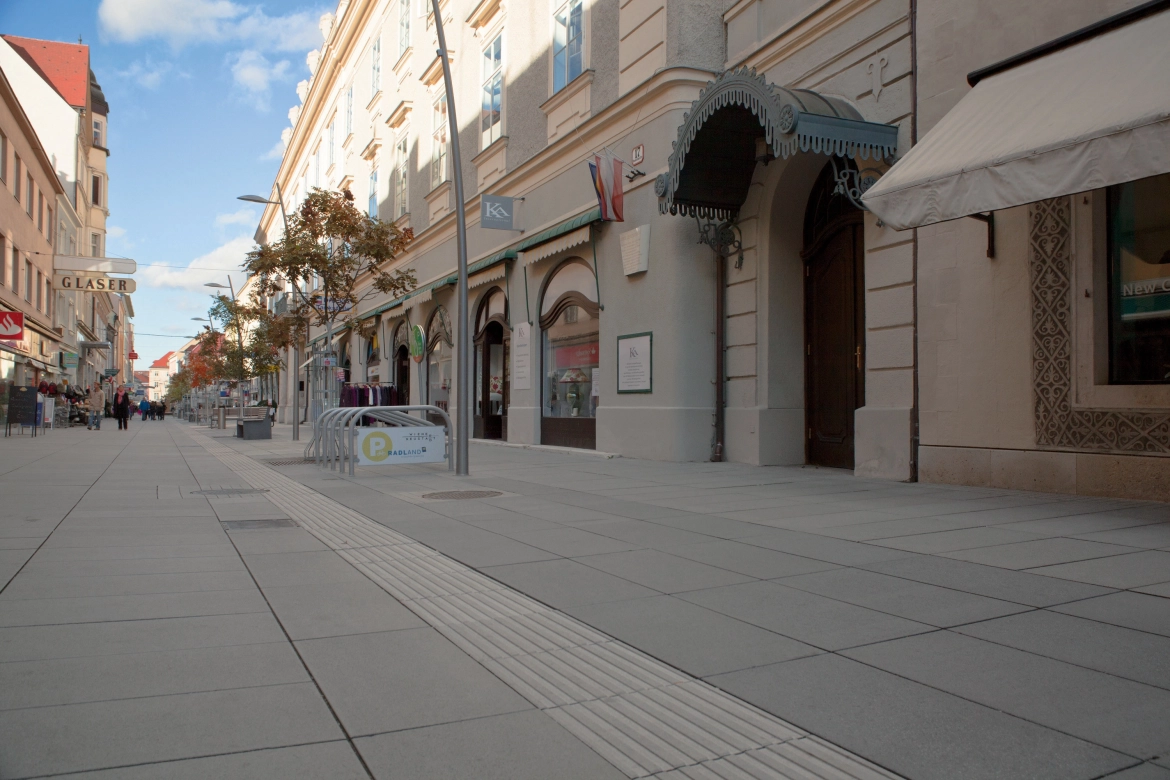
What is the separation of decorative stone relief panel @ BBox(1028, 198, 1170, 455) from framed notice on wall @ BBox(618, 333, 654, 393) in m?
6.31

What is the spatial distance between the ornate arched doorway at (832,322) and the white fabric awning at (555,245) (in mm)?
4217

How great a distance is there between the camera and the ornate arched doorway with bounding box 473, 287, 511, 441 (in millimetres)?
20281

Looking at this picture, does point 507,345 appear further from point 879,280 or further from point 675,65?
point 879,280

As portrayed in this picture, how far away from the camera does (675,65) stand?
13094mm

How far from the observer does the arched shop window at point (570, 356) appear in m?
15.9

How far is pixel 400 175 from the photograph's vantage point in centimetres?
2828

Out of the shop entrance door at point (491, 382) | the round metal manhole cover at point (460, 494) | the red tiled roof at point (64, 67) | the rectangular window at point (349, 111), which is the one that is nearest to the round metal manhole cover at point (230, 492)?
the round metal manhole cover at point (460, 494)

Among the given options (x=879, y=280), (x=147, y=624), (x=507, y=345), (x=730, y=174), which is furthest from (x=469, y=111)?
(x=147, y=624)

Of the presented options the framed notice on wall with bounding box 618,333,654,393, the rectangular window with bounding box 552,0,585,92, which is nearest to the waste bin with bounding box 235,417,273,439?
the rectangular window with bounding box 552,0,585,92

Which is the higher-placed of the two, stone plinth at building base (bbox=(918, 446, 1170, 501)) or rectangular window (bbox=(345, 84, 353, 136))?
rectangular window (bbox=(345, 84, 353, 136))

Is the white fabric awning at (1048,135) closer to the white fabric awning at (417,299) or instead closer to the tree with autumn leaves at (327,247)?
the tree with autumn leaves at (327,247)

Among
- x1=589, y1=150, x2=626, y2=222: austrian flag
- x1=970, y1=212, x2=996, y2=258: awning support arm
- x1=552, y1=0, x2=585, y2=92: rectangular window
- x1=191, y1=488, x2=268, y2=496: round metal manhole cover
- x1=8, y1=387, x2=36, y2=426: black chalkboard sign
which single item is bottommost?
x1=191, y1=488, x2=268, y2=496: round metal manhole cover

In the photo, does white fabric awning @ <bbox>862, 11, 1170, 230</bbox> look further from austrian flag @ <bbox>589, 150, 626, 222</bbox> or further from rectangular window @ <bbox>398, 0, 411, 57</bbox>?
rectangular window @ <bbox>398, 0, 411, 57</bbox>

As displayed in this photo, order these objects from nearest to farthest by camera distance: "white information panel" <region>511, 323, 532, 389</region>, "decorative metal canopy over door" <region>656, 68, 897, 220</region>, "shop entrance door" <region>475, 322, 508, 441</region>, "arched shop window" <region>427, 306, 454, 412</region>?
"decorative metal canopy over door" <region>656, 68, 897, 220</region> < "white information panel" <region>511, 323, 532, 389</region> < "shop entrance door" <region>475, 322, 508, 441</region> < "arched shop window" <region>427, 306, 454, 412</region>
